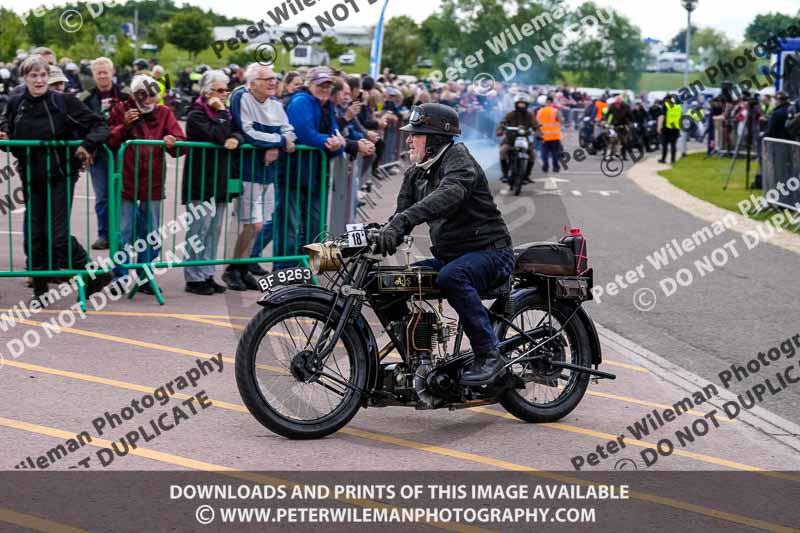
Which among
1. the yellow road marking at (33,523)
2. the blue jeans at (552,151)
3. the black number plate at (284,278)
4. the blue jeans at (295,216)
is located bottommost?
the yellow road marking at (33,523)

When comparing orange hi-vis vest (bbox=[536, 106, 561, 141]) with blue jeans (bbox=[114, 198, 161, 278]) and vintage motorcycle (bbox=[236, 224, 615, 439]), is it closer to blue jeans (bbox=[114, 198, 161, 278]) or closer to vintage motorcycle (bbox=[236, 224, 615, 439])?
blue jeans (bbox=[114, 198, 161, 278])

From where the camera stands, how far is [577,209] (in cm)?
1980

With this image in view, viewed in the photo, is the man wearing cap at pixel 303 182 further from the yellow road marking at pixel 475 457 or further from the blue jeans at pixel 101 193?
the yellow road marking at pixel 475 457

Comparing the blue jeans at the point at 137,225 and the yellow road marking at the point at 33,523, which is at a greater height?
the blue jeans at the point at 137,225

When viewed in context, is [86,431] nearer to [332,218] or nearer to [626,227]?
[332,218]

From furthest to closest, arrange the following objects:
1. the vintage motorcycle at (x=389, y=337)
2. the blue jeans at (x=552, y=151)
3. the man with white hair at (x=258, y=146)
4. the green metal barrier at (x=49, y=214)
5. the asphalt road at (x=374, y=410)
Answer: the blue jeans at (x=552, y=151)
the man with white hair at (x=258, y=146)
the green metal barrier at (x=49, y=214)
the vintage motorcycle at (x=389, y=337)
the asphalt road at (x=374, y=410)

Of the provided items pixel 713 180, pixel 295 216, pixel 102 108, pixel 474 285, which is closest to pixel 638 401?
pixel 474 285

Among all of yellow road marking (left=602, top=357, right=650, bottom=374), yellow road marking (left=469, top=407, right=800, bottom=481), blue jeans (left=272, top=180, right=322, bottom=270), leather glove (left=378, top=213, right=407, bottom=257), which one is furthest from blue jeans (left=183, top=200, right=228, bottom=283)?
leather glove (left=378, top=213, right=407, bottom=257)

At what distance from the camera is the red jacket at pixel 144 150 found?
9828mm

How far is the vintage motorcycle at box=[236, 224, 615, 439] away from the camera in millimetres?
6098


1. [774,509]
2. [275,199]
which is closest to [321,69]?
[275,199]

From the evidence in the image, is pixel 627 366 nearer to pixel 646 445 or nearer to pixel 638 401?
pixel 638 401

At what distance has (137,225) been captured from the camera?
9961mm

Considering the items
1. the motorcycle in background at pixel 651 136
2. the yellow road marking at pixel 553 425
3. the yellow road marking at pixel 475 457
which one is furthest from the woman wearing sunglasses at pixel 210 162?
the motorcycle in background at pixel 651 136
